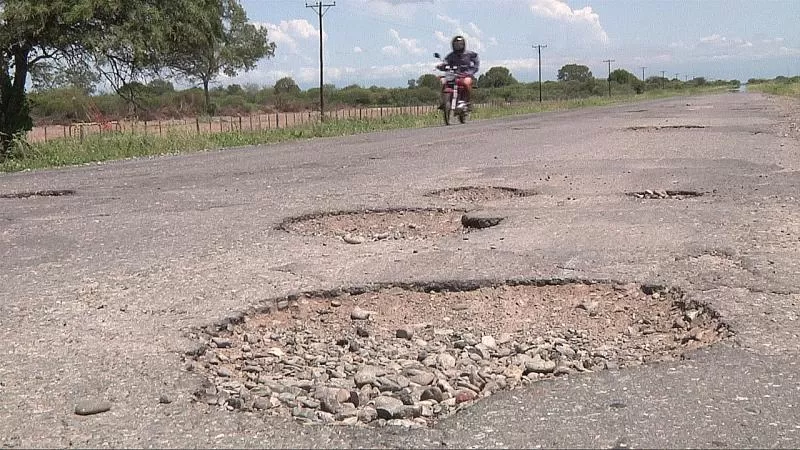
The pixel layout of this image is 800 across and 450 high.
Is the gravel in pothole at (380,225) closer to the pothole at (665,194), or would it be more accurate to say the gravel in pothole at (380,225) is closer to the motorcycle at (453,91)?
the pothole at (665,194)

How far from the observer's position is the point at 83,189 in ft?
26.7

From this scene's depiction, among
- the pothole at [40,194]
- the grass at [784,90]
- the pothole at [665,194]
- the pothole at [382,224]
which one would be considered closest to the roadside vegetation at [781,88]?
the grass at [784,90]

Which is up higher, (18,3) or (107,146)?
(18,3)

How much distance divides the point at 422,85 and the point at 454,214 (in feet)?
290

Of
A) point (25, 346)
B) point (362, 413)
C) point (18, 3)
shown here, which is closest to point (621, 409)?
point (362, 413)

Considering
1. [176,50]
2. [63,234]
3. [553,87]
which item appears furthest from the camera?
[553,87]

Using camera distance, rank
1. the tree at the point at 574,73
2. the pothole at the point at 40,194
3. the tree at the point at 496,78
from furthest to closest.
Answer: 1. the tree at the point at 574,73
2. the tree at the point at 496,78
3. the pothole at the point at 40,194

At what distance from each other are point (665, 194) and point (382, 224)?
8.98ft

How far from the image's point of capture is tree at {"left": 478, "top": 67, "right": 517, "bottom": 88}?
111 metres

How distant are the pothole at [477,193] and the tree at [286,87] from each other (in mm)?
74676

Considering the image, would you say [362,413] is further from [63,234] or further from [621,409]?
[63,234]

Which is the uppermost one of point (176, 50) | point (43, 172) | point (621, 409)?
point (176, 50)

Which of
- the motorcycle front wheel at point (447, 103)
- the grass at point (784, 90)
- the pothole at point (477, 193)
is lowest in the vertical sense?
the pothole at point (477, 193)

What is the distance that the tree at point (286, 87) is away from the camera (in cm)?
8119
